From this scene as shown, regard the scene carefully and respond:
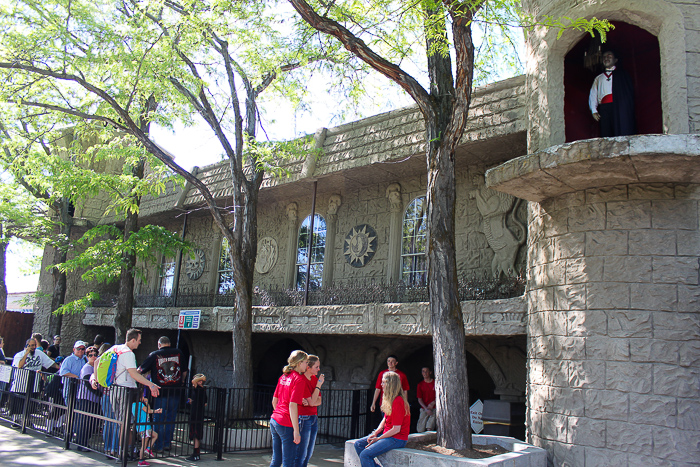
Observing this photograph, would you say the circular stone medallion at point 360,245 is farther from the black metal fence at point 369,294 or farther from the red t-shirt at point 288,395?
the red t-shirt at point 288,395

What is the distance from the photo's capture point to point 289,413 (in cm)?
621

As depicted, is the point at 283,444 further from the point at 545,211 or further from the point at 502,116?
the point at 502,116

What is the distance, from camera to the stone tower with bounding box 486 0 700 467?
20.9ft

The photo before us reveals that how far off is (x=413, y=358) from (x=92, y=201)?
46.1ft

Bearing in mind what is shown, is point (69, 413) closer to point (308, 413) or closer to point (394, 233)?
point (308, 413)

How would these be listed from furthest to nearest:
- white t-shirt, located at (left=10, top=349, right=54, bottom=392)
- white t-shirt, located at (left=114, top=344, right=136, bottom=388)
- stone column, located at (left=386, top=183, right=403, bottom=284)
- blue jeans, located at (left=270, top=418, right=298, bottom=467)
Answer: stone column, located at (left=386, top=183, right=403, bottom=284)
white t-shirt, located at (left=10, top=349, right=54, bottom=392)
white t-shirt, located at (left=114, top=344, right=136, bottom=388)
blue jeans, located at (left=270, top=418, right=298, bottom=467)

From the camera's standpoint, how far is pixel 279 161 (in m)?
14.2

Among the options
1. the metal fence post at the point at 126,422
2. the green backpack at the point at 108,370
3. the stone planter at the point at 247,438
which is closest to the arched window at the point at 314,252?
the stone planter at the point at 247,438

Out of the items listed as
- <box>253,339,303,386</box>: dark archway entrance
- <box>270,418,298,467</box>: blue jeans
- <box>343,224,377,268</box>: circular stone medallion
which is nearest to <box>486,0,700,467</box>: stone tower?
<box>270,418,298,467</box>: blue jeans

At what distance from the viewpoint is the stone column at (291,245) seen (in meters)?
16.2

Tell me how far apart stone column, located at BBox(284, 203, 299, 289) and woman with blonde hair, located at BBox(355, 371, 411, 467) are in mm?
10045

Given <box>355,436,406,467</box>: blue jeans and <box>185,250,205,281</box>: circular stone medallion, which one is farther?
<box>185,250,205,281</box>: circular stone medallion

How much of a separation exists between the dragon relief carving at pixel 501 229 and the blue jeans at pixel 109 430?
7.33 metres

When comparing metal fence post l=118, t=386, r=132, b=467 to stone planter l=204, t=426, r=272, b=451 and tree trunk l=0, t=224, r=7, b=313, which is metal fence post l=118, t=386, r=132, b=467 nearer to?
stone planter l=204, t=426, r=272, b=451
